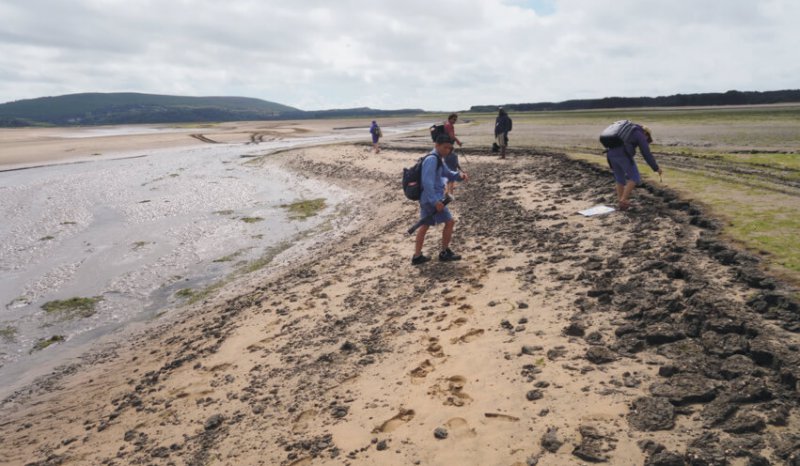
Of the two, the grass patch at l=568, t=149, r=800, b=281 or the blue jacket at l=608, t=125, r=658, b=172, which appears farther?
the blue jacket at l=608, t=125, r=658, b=172

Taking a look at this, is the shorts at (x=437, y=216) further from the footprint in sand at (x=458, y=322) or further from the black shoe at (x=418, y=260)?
the footprint in sand at (x=458, y=322)

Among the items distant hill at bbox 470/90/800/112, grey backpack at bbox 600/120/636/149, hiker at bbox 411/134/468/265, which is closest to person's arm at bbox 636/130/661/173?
grey backpack at bbox 600/120/636/149

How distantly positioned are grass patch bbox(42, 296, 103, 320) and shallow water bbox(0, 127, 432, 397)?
0.50 feet

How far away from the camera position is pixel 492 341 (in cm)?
606

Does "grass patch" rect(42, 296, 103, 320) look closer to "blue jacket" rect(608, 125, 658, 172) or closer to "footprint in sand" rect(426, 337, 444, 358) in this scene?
"footprint in sand" rect(426, 337, 444, 358)

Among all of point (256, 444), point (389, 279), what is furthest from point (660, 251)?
point (256, 444)

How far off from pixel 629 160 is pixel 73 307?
42.2 ft

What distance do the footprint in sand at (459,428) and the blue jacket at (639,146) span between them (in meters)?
7.62

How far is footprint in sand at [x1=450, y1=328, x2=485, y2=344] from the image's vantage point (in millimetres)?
6246

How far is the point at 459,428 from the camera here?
15.0 ft

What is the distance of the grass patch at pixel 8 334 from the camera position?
370 inches

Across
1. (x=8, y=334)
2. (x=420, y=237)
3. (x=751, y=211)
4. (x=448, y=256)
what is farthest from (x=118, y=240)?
(x=751, y=211)

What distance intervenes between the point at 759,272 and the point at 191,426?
7461 mm

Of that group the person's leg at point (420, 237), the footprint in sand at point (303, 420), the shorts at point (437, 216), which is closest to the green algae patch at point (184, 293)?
the person's leg at point (420, 237)
